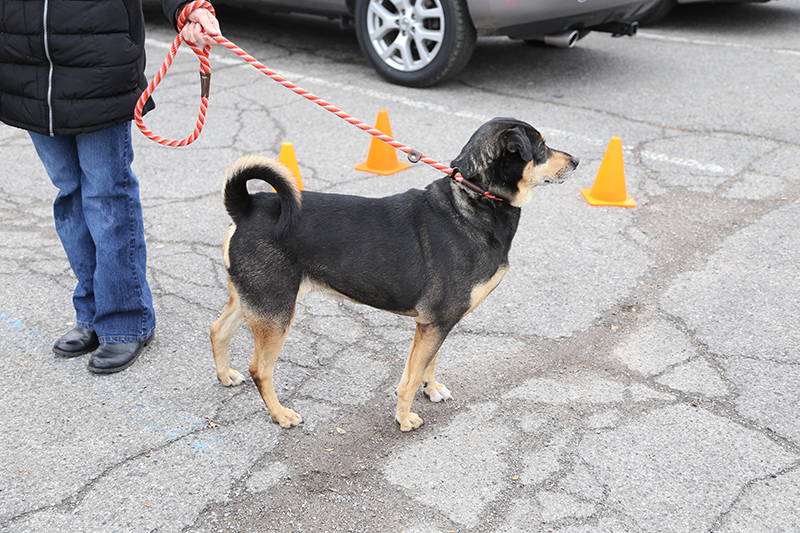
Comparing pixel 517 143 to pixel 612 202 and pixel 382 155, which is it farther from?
pixel 382 155

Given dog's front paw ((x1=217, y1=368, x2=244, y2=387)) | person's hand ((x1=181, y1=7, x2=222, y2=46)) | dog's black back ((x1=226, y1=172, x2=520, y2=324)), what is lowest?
dog's front paw ((x1=217, y1=368, x2=244, y2=387))

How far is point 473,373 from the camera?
347 cm

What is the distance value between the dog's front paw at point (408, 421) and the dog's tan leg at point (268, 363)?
0.45m

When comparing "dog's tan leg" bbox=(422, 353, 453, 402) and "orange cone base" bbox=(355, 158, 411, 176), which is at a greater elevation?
"orange cone base" bbox=(355, 158, 411, 176)

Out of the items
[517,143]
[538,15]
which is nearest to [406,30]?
[538,15]

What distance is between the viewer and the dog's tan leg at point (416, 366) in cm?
298

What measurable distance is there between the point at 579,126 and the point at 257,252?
421 centimetres

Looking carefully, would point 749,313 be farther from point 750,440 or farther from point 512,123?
point 512,123

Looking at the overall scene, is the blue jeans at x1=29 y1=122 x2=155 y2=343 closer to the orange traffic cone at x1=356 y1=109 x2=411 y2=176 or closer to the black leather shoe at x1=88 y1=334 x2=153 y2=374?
the black leather shoe at x1=88 y1=334 x2=153 y2=374

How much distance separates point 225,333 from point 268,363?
36cm

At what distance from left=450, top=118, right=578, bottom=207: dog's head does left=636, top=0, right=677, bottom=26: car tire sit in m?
7.25

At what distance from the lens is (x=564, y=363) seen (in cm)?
352

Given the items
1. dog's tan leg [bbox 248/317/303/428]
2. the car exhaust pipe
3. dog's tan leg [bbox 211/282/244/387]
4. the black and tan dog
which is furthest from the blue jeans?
the car exhaust pipe

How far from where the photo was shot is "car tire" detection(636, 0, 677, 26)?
9195 millimetres
